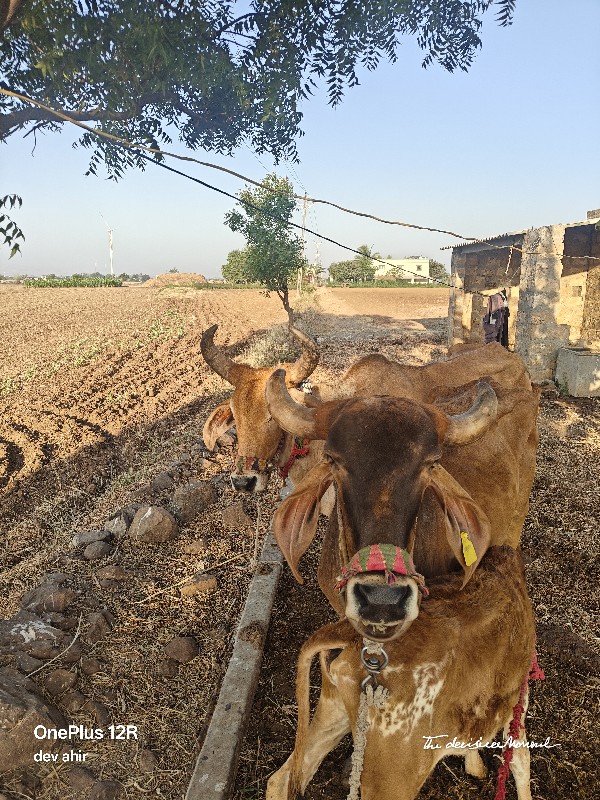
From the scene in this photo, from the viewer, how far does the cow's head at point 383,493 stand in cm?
208

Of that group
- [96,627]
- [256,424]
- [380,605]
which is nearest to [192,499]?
[256,424]

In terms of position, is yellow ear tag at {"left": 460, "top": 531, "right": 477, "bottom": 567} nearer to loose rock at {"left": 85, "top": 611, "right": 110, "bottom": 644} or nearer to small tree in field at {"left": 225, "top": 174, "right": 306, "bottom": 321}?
A: loose rock at {"left": 85, "top": 611, "right": 110, "bottom": 644}

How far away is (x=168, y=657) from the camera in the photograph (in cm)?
414

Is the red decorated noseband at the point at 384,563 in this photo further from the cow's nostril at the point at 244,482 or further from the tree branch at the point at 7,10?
the tree branch at the point at 7,10

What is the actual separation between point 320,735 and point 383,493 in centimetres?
120

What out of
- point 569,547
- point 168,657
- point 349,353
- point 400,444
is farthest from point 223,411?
point 349,353

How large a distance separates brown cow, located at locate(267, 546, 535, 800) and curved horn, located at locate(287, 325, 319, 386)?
2539 millimetres

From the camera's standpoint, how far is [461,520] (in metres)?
2.51

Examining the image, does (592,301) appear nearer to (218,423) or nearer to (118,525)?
(218,423)

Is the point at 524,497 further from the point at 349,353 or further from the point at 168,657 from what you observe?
the point at 349,353

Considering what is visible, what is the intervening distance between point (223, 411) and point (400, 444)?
10.8 feet

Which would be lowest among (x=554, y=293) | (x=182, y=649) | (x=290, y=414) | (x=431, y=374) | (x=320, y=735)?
(x=182, y=649)

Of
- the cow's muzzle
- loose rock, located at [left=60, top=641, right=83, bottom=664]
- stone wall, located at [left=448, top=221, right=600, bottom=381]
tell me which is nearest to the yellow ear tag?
the cow's muzzle

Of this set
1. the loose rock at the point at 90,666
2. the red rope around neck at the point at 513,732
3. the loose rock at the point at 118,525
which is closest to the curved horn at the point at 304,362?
the loose rock at the point at 118,525
